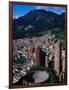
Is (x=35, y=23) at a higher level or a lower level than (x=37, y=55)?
higher

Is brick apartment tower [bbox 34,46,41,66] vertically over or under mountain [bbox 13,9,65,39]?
under

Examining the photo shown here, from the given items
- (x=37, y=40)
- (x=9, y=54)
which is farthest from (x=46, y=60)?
(x=9, y=54)

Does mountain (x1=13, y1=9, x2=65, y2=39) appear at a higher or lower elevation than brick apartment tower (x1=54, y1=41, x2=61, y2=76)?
higher

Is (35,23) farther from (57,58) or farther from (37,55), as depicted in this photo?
(57,58)

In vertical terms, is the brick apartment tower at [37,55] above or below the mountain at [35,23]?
below

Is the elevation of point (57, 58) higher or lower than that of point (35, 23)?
lower

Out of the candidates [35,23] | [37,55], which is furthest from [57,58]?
[35,23]

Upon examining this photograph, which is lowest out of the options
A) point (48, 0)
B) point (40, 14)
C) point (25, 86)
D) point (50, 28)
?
point (25, 86)

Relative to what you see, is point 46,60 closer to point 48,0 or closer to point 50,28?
point 50,28
